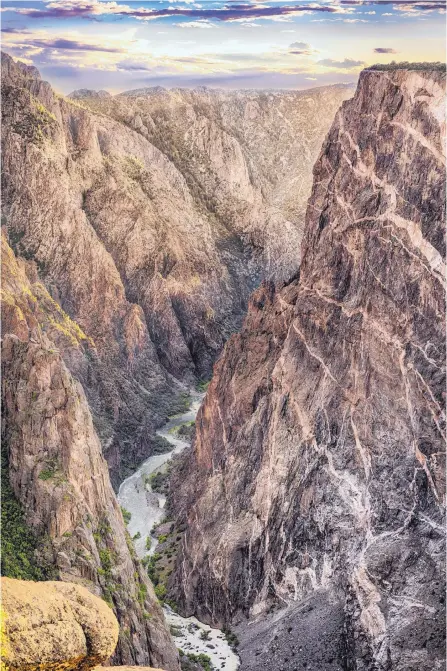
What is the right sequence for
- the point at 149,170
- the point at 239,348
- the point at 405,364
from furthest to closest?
the point at 149,170, the point at 239,348, the point at 405,364

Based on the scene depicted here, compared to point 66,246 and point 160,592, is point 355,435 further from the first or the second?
point 66,246

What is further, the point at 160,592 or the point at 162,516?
the point at 162,516

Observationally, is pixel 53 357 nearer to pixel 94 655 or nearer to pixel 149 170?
pixel 94 655

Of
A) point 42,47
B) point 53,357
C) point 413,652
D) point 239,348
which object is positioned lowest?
point 413,652

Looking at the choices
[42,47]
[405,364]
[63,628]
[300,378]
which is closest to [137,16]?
[42,47]

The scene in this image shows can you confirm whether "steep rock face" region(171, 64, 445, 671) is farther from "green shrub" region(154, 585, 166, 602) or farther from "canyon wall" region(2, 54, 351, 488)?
"canyon wall" region(2, 54, 351, 488)

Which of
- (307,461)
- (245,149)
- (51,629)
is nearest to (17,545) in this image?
(307,461)

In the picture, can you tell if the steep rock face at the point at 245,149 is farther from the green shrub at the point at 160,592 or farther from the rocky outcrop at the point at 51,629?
the rocky outcrop at the point at 51,629
